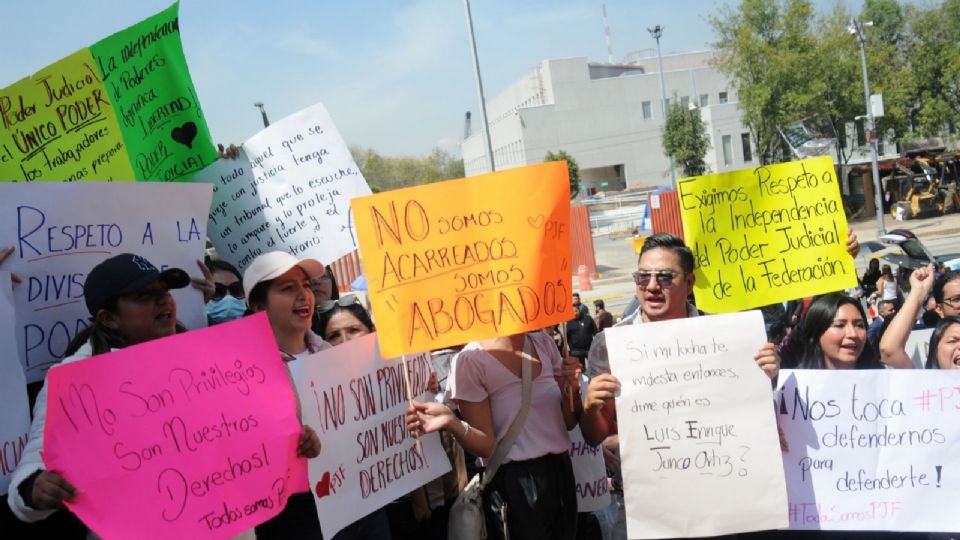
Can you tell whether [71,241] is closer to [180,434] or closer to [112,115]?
[112,115]

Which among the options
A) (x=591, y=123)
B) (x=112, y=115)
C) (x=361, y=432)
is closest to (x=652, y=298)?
(x=361, y=432)

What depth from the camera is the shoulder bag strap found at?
2.85 m

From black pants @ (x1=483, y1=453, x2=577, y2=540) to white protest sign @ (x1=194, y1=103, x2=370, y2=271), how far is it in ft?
5.03

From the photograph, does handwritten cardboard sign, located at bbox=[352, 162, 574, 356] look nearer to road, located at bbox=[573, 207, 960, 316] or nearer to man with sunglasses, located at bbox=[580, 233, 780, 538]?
man with sunglasses, located at bbox=[580, 233, 780, 538]

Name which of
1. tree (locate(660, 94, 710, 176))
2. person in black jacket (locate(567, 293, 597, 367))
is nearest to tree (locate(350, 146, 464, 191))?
tree (locate(660, 94, 710, 176))

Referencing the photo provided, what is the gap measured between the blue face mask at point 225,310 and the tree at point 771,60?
31091mm

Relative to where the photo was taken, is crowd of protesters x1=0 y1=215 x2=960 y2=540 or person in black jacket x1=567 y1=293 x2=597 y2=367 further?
person in black jacket x1=567 y1=293 x2=597 y2=367

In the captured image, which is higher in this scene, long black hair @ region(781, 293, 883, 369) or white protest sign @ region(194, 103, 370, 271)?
white protest sign @ region(194, 103, 370, 271)

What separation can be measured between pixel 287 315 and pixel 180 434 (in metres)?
0.71

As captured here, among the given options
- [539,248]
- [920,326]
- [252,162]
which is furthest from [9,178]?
[920,326]

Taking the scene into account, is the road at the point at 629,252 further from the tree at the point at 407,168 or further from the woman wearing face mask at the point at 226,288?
the tree at the point at 407,168

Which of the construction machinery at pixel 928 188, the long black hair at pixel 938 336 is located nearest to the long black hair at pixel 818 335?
the long black hair at pixel 938 336

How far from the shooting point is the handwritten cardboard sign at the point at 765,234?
328 centimetres

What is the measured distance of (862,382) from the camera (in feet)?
9.57
